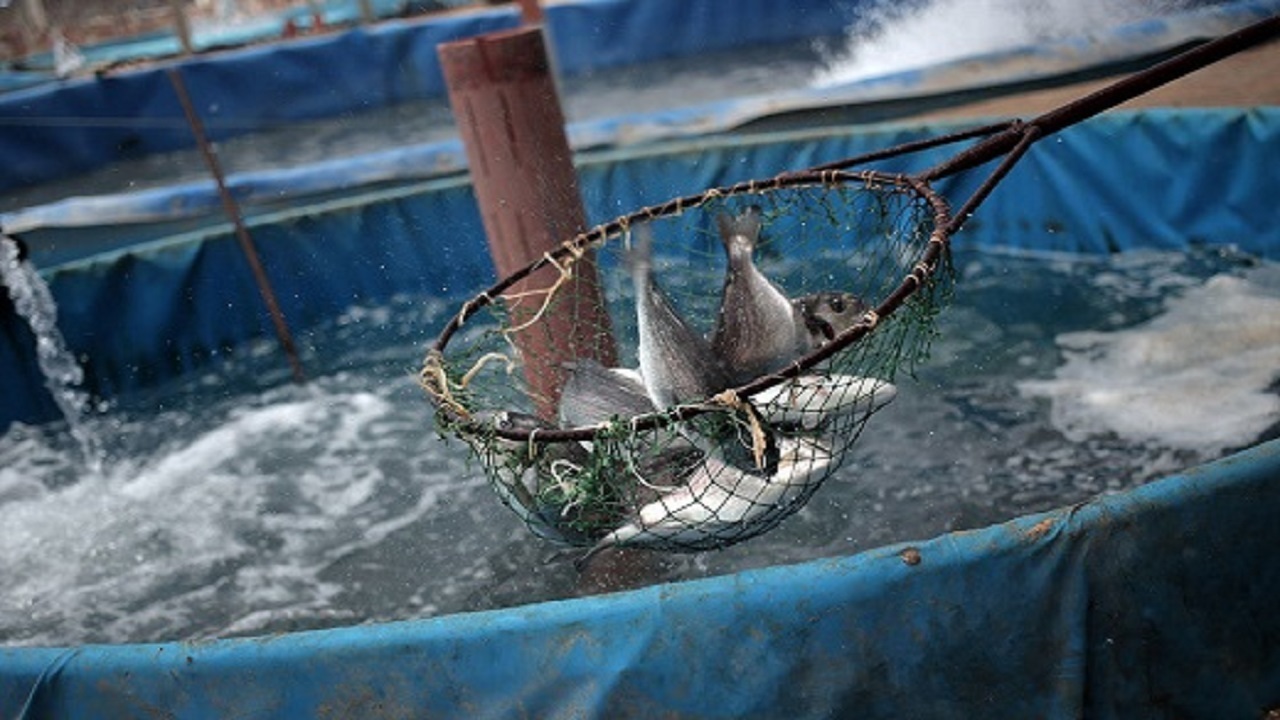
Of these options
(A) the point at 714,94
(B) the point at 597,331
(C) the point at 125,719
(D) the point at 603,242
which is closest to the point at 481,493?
(B) the point at 597,331

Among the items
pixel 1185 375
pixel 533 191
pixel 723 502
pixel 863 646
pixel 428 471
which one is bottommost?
pixel 1185 375

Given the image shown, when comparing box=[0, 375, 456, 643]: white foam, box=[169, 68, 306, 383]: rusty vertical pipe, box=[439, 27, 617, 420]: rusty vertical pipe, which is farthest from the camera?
box=[169, 68, 306, 383]: rusty vertical pipe

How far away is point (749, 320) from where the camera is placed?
316 centimetres

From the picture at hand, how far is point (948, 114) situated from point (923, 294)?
4.94 meters

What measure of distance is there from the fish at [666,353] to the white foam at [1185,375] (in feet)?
8.62

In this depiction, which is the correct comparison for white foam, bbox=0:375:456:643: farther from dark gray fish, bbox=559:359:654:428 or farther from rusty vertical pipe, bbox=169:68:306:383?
dark gray fish, bbox=559:359:654:428

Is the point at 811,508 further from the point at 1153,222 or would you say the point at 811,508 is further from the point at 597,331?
the point at 1153,222

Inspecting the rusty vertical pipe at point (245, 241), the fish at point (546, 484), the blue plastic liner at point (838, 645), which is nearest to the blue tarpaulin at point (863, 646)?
the blue plastic liner at point (838, 645)

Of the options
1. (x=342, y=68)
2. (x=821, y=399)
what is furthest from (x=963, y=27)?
(x=821, y=399)

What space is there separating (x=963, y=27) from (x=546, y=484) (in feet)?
35.8

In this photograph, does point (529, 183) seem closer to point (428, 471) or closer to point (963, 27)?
point (428, 471)

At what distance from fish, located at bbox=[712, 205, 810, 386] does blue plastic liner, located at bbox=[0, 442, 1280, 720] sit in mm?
739

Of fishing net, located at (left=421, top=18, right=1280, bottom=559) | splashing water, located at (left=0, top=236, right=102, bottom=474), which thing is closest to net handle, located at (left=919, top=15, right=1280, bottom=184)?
fishing net, located at (left=421, top=18, right=1280, bottom=559)

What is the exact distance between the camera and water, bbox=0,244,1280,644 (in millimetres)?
4473
